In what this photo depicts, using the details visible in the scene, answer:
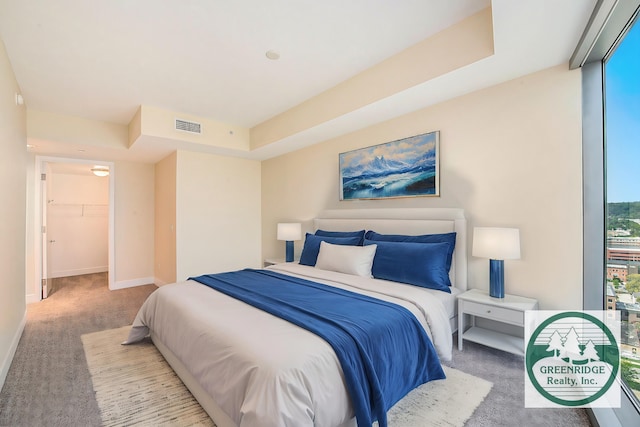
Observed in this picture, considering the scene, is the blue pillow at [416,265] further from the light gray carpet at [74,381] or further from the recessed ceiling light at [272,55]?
the recessed ceiling light at [272,55]

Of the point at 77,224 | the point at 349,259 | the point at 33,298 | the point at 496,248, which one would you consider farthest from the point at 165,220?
the point at 496,248

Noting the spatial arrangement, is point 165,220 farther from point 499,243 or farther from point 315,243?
point 499,243

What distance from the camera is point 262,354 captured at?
4.82 feet

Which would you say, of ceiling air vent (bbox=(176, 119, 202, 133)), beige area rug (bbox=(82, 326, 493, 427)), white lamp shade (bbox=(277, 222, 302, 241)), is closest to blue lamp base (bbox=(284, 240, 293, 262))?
white lamp shade (bbox=(277, 222, 302, 241))

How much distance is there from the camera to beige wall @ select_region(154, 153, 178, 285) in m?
4.74

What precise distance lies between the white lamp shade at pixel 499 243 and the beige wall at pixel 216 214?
396 cm

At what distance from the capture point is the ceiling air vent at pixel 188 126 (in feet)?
13.3

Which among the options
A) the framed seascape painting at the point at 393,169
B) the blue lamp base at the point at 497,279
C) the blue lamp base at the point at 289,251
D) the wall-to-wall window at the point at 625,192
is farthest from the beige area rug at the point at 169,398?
the blue lamp base at the point at 289,251

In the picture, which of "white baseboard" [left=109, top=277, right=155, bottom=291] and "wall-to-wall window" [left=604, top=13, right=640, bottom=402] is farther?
"white baseboard" [left=109, top=277, right=155, bottom=291]

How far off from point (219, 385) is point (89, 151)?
15.2 ft

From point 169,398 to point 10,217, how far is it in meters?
2.15

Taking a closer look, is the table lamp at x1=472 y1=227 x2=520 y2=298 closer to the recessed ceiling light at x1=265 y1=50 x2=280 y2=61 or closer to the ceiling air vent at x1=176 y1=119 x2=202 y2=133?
the recessed ceiling light at x1=265 y1=50 x2=280 y2=61

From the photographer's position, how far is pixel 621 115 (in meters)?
1.91

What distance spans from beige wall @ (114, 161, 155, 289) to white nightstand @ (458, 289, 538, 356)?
5.41 metres
